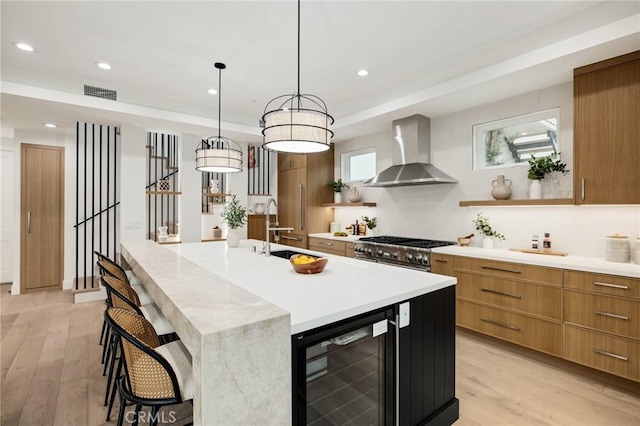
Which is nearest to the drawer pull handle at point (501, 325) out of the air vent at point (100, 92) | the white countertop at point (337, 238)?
the white countertop at point (337, 238)

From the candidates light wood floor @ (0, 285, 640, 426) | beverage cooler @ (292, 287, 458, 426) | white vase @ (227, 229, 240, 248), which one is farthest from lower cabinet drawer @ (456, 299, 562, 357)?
white vase @ (227, 229, 240, 248)

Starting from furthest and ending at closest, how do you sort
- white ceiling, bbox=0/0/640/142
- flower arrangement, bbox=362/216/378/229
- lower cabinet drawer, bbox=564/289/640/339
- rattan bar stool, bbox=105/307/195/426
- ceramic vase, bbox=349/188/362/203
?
ceramic vase, bbox=349/188/362/203 → flower arrangement, bbox=362/216/378/229 → white ceiling, bbox=0/0/640/142 → lower cabinet drawer, bbox=564/289/640/339 → rattan bar stool, bbox=105/307/195/426

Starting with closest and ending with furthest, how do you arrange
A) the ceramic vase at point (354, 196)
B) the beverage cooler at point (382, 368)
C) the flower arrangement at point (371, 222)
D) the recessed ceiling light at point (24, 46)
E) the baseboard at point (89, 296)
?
the beverage cooler at point (382, 368)
the recessed ceiling light at point (24, 46)
the baseboard at point (89, 296)
the flower arrangement at point (371, 222)
the ceramic vase at point (354, 196)

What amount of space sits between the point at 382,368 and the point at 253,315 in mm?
886

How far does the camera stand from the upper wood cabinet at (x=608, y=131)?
97.6 inches

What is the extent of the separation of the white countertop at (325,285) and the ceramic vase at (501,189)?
2004 millimetres

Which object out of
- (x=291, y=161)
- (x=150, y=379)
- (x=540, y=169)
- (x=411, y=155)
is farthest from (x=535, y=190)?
(x=291, y=161)

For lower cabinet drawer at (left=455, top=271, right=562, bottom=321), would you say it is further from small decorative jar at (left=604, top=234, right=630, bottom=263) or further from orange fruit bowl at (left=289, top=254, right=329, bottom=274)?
orange fruit bowl at (left=289, top=254, right=329, bottom=274)

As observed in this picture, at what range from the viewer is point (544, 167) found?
3176 millimetres

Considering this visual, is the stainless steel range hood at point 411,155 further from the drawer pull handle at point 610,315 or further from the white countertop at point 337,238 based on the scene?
A: the drawer pull handle at point 610,315

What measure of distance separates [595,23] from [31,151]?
753 centimetres

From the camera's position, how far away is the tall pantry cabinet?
555 centimetres

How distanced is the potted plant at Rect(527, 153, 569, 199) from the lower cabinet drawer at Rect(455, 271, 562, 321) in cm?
100

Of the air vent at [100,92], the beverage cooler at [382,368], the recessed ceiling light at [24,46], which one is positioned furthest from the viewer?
the air vent at [100,92]
